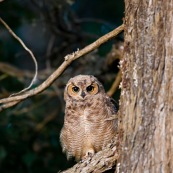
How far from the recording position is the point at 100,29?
21.8ft

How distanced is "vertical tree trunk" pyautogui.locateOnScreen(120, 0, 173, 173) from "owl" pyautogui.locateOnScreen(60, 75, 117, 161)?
1303 mm

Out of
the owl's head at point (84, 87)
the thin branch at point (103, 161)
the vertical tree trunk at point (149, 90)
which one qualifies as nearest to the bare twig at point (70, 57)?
the vertical tree trunk at point (149, 90)

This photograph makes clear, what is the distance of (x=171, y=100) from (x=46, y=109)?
4257mm

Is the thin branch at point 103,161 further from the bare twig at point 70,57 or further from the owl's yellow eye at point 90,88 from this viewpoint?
the owl's yellow eye at point 90,88

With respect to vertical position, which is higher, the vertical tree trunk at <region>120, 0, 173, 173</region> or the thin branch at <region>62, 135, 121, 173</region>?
the vertical tree trunk at <region>120, 0, 173, 173</region>

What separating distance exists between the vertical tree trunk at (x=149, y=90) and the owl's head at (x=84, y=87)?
1.52 m

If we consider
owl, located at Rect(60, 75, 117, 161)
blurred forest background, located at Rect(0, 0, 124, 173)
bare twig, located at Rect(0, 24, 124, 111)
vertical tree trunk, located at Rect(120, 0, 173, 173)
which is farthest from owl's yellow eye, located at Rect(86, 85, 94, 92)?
vertical tree trunk, located at Rect(120, 0, 173, 173)

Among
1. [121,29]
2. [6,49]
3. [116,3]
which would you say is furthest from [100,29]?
[121,29]

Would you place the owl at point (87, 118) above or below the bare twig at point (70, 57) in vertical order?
below

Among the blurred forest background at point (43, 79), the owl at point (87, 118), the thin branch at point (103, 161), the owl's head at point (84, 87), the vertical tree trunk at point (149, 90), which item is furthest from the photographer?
the blurred forest background at point (43, 79)

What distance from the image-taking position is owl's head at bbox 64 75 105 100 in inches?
183

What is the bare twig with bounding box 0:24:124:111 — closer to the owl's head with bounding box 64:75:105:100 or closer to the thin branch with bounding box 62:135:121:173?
the thin branch with bounding box 62:135:121:173

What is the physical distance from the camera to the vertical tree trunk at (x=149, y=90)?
3.04 m

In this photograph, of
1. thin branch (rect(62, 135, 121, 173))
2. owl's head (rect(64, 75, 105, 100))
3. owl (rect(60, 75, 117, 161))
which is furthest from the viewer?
owl's head (rect(64, 75, 105, 100))
